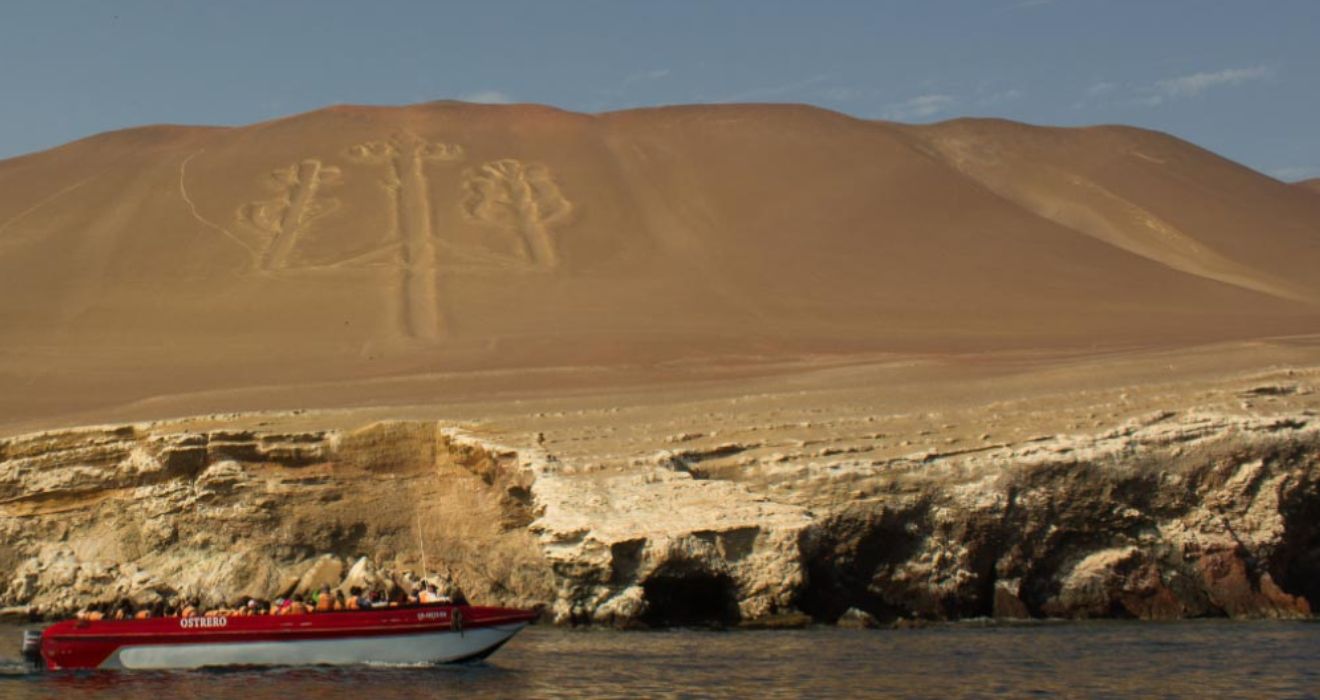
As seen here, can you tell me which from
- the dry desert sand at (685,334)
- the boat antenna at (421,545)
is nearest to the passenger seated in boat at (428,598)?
the dry desert sand at (685,334)

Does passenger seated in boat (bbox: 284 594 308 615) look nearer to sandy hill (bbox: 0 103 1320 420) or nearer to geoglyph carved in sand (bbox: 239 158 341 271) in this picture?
sandy hill (bbox: 0 103 1320 420)

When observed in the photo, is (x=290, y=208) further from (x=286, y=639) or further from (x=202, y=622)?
(x=286, y=639)

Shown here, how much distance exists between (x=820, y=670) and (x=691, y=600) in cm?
559

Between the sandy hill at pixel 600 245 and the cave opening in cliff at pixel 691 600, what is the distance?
2051 centimetres

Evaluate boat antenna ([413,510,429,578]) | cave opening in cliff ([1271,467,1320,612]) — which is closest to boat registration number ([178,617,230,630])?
boat antenna ([413,510,429,578])

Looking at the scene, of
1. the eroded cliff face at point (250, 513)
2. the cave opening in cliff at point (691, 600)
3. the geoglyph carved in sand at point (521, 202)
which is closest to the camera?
the cave opening in cliff at point (691, 600)

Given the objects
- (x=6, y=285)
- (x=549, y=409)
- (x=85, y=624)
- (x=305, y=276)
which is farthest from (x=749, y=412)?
(x=6, y=285)

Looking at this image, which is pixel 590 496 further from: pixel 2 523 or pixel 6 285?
pixel 6 285

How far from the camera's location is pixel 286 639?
20641 mm

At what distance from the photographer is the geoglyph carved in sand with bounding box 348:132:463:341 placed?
53062 millimetres

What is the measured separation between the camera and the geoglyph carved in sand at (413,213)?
2089 inches

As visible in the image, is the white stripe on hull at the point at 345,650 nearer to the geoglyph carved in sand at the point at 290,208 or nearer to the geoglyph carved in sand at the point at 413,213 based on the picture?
the geoglyph carved in sand at the point at 413,213

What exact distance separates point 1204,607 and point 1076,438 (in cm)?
309

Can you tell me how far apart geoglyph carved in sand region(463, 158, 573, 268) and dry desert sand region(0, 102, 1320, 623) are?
0.22 metres
